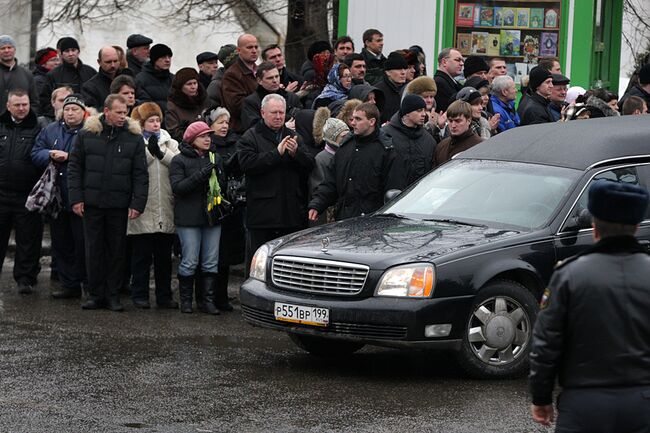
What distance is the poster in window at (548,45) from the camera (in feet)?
60.5

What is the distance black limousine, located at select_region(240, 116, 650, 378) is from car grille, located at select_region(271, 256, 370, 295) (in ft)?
0.03

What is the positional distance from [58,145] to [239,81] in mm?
2202

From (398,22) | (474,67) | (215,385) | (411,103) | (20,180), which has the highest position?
(398,22)

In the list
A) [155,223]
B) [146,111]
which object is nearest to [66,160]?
[146,111]

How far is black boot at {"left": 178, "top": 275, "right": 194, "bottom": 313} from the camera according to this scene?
43.3 feet

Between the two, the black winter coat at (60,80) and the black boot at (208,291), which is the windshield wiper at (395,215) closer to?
the black boot at (208,291)

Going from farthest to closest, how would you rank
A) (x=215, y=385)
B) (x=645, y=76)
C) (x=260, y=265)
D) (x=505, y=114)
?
(x=645, y=76) < (x=505, y=114) < (x=260, y=265) < (x=215, y=385)

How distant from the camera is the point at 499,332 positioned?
1002 cm

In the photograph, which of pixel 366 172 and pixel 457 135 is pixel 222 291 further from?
pixel 457 135

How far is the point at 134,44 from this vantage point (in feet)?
Answer: 56.1

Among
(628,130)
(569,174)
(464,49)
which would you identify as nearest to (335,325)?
(569,174)

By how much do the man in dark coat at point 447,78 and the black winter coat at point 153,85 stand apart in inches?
120

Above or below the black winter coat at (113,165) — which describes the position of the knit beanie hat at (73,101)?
above

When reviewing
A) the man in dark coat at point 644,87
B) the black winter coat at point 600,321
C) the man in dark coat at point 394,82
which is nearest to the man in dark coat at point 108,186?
the man in dark coat at point 394,82
